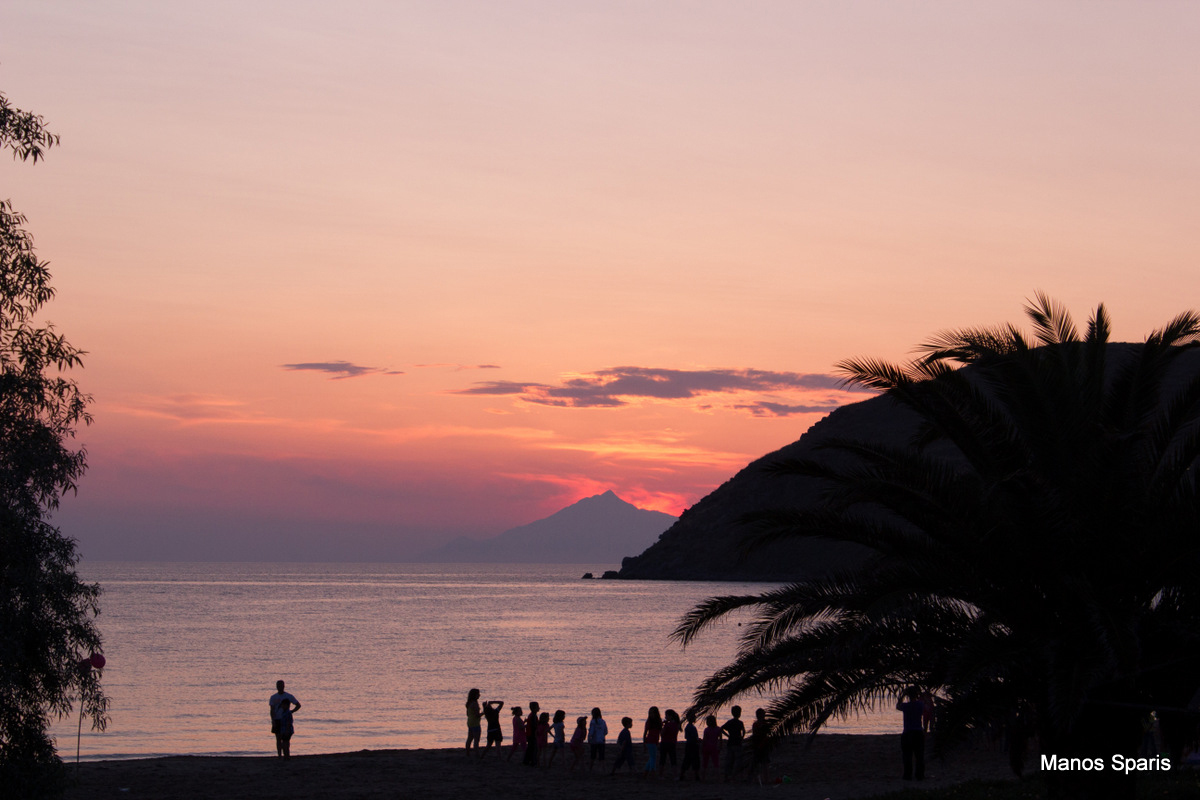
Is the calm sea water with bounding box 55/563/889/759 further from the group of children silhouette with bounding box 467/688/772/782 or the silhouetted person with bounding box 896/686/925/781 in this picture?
the silhouetted person with bounding box 896/686/925/781

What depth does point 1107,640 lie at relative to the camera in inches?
363

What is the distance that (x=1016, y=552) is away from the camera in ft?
34.4

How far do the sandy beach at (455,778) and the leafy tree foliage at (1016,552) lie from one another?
833cm

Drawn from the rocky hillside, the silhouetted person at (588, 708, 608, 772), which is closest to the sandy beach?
the silhouetted person at (588, 708, 608, 772)

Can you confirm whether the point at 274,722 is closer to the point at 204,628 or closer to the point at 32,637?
the point at 32,637

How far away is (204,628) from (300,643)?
18634 millimetres

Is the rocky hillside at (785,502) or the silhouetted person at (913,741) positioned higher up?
the rocky hillside at (785,502)

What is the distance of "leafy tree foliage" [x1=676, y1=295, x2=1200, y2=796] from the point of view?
33.0ft

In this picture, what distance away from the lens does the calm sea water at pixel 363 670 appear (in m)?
34.4

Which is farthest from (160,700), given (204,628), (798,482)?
(798,482)

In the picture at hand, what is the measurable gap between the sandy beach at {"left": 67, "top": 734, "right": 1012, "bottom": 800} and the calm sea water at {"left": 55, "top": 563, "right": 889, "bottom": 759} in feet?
24.5

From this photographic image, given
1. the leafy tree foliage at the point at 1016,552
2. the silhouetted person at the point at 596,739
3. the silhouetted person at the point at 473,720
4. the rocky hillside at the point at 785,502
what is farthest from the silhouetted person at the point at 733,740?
the rocky hillside at the point at 785,502

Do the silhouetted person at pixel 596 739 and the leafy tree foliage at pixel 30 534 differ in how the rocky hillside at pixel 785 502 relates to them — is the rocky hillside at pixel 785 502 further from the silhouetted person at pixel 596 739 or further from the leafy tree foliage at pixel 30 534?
the leafy tree foliage at pixel 30 534

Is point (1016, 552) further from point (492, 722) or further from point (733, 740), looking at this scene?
point (492, 722)
